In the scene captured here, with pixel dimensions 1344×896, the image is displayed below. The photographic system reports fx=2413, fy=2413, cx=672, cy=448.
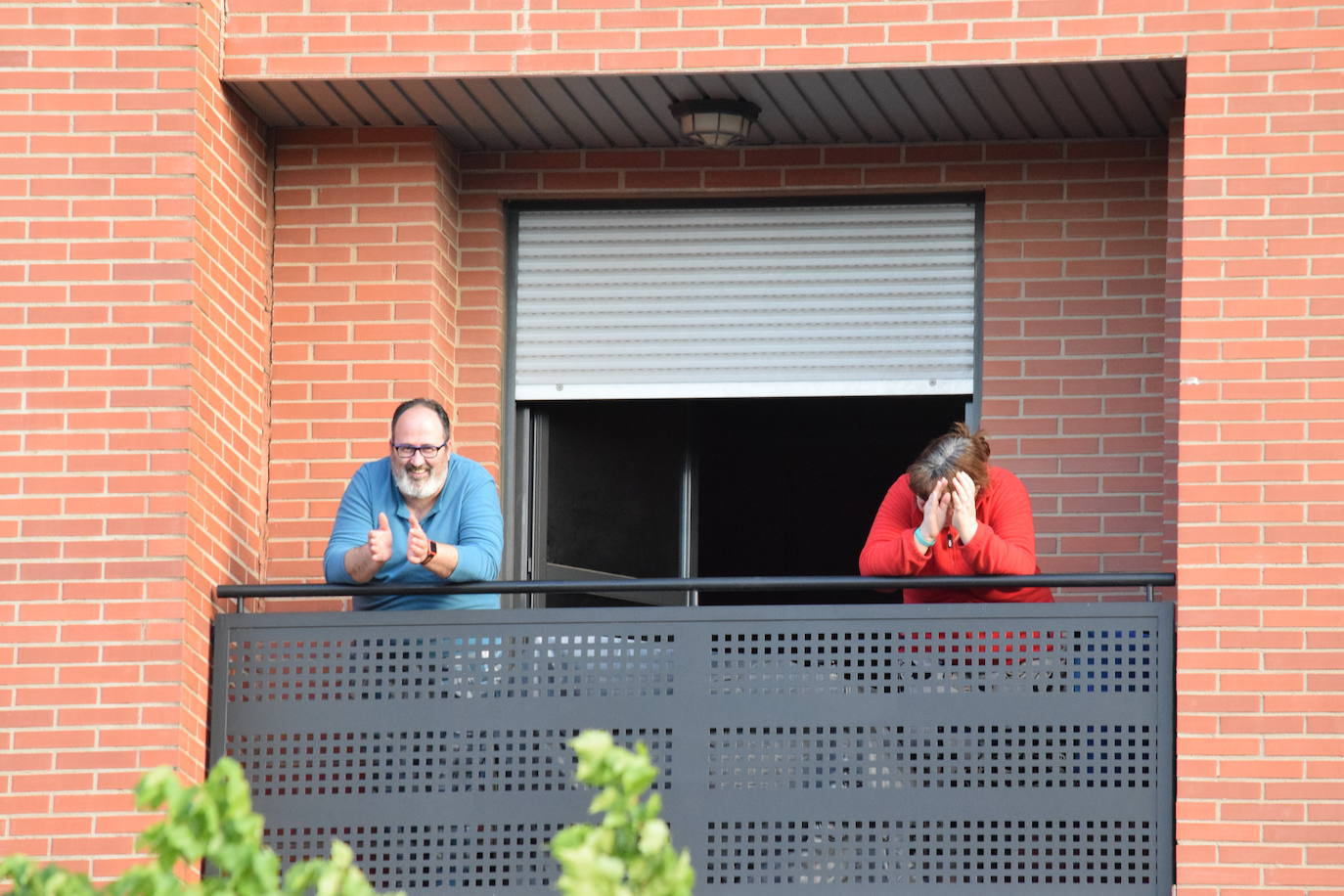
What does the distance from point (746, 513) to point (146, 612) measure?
6.42m

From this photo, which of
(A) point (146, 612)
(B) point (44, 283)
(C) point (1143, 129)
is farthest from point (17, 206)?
(C) point (1143, 129)

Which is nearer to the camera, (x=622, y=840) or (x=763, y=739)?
(x=622, y=840)

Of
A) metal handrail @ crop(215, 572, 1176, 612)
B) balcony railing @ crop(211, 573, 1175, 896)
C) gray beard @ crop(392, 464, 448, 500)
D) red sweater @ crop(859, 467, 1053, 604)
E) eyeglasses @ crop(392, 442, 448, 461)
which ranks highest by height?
eyeglasses @ crop(392, 442, 448, 461)

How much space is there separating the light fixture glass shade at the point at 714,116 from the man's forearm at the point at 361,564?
2215mm

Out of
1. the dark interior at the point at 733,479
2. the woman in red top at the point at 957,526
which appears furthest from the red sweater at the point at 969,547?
the dark interior at the point at 733,479

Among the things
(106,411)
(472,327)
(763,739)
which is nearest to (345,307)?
(472,327)

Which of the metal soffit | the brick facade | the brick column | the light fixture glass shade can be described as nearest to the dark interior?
the brick facade

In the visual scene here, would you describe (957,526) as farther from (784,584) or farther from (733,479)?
(733,479)

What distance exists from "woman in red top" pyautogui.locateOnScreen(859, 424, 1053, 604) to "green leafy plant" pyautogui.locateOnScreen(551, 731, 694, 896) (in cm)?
399

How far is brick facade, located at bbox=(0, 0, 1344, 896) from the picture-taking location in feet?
27.7

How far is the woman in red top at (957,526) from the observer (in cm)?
829

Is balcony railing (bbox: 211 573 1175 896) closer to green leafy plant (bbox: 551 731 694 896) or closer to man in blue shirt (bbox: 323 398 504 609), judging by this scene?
man in blue shirt (bbox: 323 398 504 609)

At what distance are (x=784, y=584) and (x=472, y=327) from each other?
7.68ft

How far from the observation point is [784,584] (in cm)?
846
